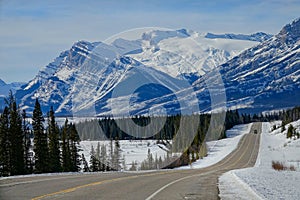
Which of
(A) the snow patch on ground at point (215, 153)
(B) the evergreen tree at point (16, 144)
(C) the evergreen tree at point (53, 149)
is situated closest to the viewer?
(B) the evergreen tree at point (16, 144)

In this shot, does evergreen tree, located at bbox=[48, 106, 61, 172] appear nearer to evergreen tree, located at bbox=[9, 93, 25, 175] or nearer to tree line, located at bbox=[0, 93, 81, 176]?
tree line, located at bbox=[0, 93, 81, 176]

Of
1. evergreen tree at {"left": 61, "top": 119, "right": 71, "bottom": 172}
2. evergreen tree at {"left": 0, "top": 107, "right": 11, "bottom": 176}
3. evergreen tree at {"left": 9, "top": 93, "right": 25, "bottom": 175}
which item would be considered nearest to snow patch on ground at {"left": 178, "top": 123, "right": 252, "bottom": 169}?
evergreen tree at {"left": 61, "top": 119, "right": 71, "bottom": 172}

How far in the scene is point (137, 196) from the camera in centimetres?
1823

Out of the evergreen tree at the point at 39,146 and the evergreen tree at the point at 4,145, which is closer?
the evergreen tree at the point at 4,145

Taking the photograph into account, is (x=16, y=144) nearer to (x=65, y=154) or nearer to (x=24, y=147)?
(x=24, y=147)

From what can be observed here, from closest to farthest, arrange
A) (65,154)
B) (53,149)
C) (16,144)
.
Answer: (16,144) → (53,149) → (65,154)

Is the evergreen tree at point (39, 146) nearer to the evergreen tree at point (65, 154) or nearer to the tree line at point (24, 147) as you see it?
the tree line at point (24, 147)

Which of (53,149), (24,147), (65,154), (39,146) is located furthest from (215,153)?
(24,147)

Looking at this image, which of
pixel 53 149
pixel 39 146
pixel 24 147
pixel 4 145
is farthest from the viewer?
pixel 53 149

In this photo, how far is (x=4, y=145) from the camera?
45312 mm

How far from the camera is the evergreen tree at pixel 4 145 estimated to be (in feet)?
145

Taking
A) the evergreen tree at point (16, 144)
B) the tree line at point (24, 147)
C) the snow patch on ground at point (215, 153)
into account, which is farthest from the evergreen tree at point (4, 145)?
the snow patch on ground at point (215, 153)

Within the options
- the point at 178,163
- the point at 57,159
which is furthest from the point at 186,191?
the point at 178,163

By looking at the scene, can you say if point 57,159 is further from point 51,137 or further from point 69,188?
point 69,188
